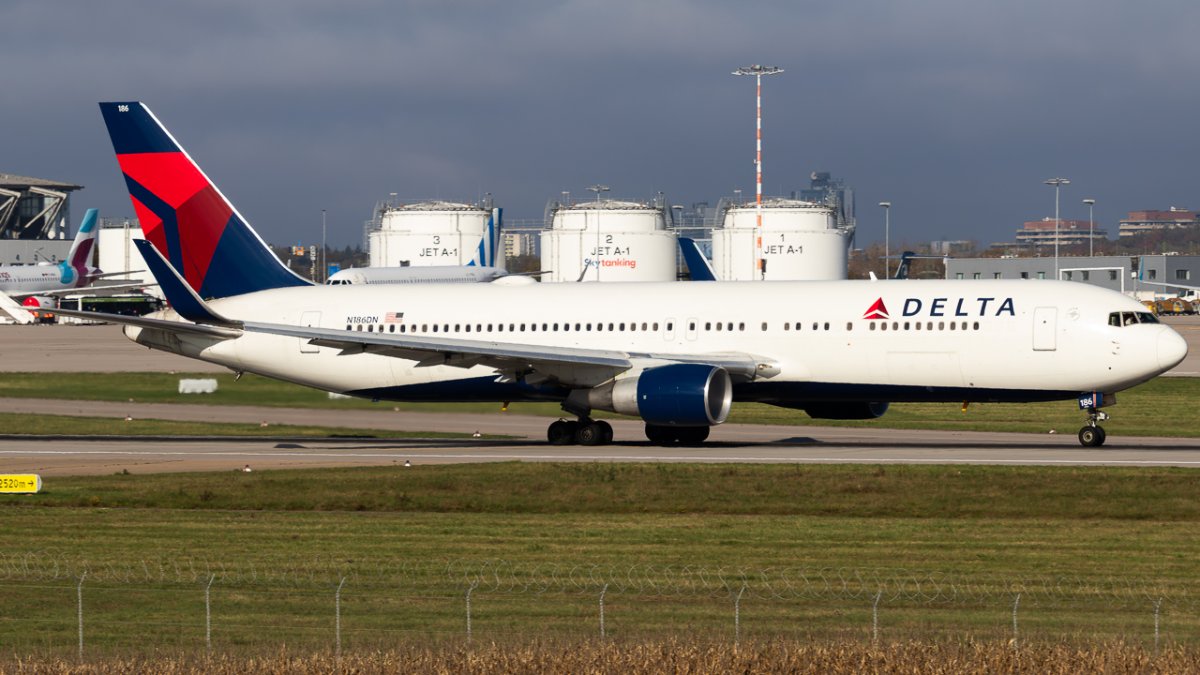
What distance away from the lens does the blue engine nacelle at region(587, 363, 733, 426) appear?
134ft

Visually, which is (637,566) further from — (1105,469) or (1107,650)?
(1105,469)

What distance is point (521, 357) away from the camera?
140 feet

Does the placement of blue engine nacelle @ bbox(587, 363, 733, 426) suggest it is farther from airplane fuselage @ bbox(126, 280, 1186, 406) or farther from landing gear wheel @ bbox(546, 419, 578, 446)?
landing gear wheel @ bbox(546, 419, 578, 446)

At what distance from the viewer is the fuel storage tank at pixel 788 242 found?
130 m

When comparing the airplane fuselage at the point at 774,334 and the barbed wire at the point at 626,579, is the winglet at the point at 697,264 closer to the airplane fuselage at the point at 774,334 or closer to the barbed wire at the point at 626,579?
the airplane fuselage at the point at 774,334

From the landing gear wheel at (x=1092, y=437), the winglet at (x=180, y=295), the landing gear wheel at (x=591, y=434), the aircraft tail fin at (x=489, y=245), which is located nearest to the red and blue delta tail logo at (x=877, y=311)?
the landing gear wheel at (x=1092, y=437)

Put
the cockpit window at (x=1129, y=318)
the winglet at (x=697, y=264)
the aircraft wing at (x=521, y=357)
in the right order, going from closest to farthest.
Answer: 1. the cockpit window at (x=1129, y=318)
2. the aircraft wing at (x=521, y=357)
3. the winglet at (x=697, y=264)

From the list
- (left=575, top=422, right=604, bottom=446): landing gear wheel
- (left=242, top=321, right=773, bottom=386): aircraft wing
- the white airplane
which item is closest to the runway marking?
the white airplane

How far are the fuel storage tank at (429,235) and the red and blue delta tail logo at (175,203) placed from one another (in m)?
98.9

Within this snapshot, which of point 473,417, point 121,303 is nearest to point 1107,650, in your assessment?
point 473,417

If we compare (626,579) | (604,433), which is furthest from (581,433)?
(626,579)

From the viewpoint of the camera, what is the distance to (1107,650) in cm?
1862

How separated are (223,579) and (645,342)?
21.4 metres

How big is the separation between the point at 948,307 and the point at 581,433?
1068 cm
